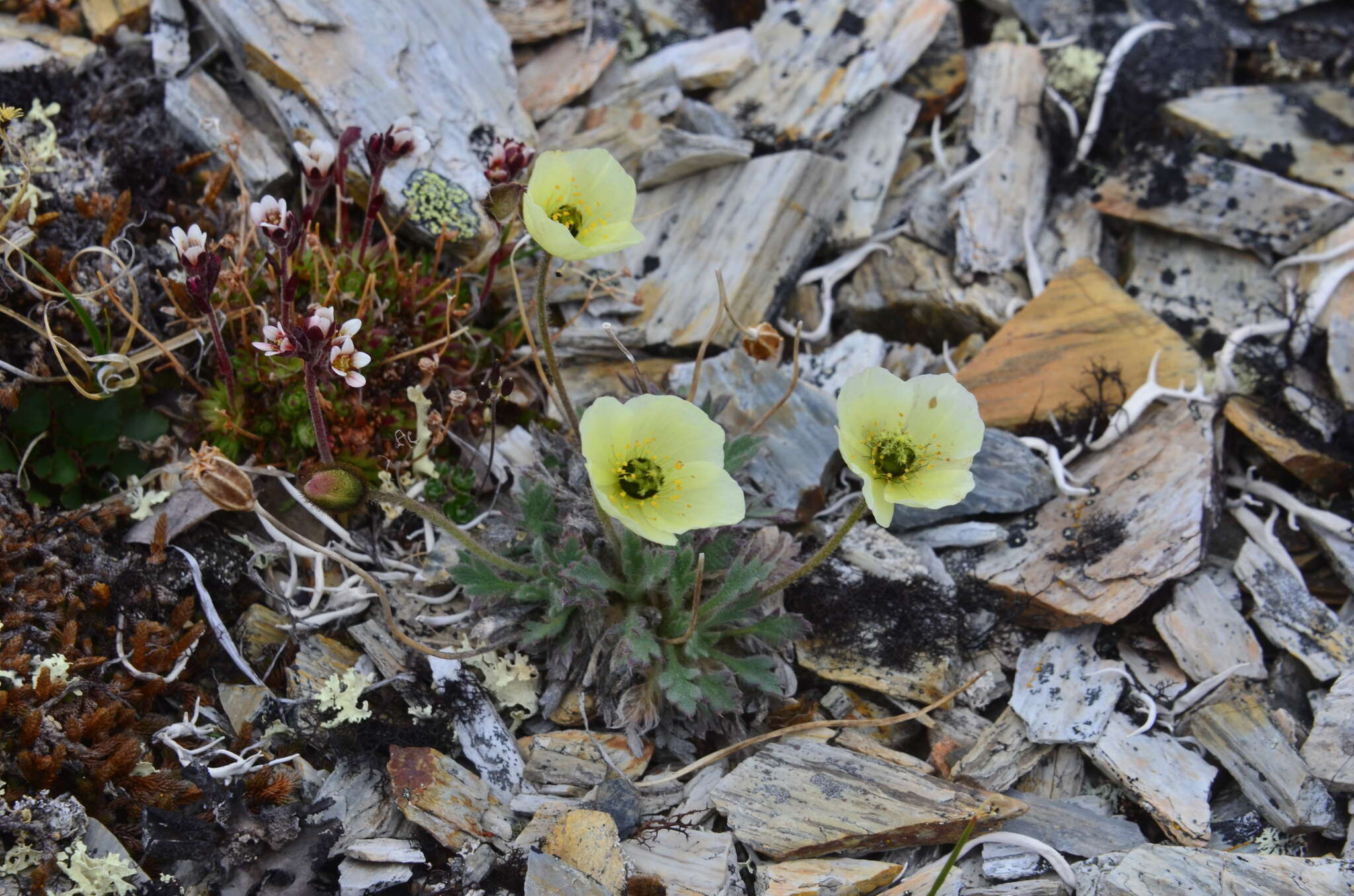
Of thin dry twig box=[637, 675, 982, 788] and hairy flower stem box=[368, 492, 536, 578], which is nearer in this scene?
hairy flower stem box=[368, 492, 536, 578]

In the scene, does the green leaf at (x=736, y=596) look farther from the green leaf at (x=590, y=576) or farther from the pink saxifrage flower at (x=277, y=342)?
the pink saxifrage flower at (x=277, y=342)

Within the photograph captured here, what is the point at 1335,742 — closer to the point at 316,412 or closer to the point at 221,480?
the point at 316,412

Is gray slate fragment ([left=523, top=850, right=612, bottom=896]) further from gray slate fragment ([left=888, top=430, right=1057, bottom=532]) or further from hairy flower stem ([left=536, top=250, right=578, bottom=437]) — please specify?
gray slate fragment ([left=888, top=430, right=1057, bottom=532])

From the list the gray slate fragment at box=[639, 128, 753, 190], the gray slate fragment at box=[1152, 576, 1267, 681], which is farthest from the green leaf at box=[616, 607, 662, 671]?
the gray slate fragment at box=[639, 128, 753, 190]

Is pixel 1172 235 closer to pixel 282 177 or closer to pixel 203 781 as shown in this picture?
pixel 282 177

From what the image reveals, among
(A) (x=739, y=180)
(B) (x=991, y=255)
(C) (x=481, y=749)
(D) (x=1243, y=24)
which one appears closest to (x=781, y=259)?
(A) (x=739, y=180)

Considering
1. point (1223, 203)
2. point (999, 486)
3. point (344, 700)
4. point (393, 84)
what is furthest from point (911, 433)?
point (393, 84)
